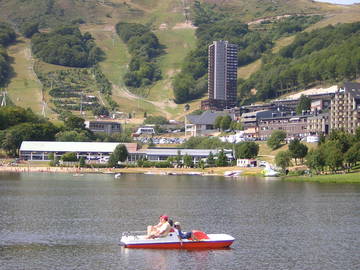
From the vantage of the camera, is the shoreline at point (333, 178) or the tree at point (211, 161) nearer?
the shoreline at point (333, 178)

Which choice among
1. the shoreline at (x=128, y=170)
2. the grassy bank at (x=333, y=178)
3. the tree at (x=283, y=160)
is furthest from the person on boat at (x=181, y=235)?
the shoreline at (x=128, y=170)

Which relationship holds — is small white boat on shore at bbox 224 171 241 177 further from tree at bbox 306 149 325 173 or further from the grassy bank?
the grassy bank

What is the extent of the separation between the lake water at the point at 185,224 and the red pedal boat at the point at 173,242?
81cm

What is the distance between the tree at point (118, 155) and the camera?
194m

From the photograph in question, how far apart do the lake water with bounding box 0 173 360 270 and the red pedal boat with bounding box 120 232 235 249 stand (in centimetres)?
81

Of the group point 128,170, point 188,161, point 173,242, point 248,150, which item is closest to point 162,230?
point 173,242

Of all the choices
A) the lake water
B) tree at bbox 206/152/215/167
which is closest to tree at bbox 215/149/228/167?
tree at bbox 206/152/215/167

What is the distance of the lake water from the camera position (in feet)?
183

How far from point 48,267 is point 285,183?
85.7 m

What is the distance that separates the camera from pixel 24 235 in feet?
216

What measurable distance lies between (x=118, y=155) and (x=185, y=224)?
4800 inches

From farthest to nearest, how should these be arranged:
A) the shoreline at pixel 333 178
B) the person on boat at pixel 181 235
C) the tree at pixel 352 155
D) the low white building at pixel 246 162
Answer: the low white building at pixel 246 162 → the tree at pixel 352 155 → the shoreline at pixel 333 178 → the person on boat at pixel 181 235

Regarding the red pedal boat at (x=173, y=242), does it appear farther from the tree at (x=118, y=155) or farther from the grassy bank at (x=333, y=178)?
the tree at (x=118, y=155)

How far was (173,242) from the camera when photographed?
199ft
